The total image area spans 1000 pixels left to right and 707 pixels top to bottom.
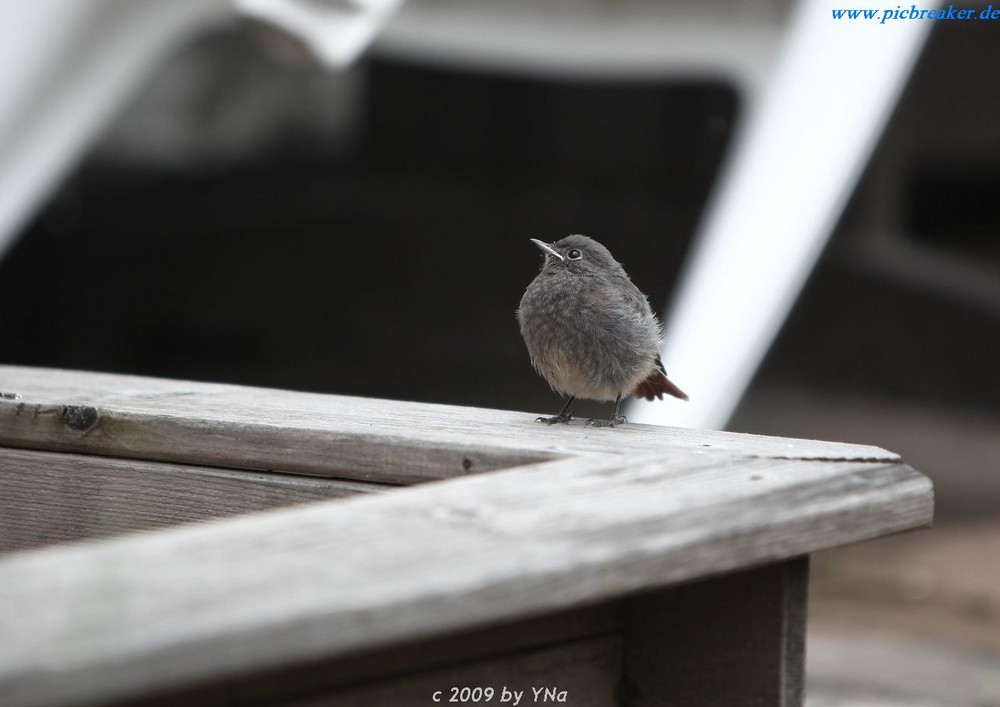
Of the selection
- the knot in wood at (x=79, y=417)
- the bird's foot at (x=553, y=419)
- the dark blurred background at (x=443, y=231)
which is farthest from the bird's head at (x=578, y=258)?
the dark blurred background at (x=443, y=231)

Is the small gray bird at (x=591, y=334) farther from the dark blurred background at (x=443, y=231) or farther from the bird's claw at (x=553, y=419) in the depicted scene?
the dark blurred background at (x=443, y=231)

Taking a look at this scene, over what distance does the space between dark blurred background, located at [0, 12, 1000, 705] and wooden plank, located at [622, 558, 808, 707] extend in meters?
7.81

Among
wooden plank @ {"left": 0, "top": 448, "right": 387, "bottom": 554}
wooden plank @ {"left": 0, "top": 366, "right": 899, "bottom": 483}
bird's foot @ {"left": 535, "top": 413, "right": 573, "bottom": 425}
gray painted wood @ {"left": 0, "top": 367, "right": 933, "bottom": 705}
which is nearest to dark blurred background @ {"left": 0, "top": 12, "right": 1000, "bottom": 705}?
bird's foot @ {"left": 535, "top": 413, "right": 573, "bottom": 425}

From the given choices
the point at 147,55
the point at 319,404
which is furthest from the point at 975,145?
the point at 319,404

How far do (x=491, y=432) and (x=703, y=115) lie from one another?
1031cm

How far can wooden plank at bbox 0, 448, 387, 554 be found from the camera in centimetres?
195

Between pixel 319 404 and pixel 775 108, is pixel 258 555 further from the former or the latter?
pixel 775 108

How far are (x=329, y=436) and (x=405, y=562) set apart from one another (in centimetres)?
75

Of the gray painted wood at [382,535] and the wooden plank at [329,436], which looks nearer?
the gray painted wood at [382,535]

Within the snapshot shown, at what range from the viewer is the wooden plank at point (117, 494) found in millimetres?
1949

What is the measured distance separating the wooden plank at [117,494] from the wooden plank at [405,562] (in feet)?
1.80

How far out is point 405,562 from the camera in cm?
116

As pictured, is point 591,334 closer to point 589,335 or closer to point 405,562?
point 589,335

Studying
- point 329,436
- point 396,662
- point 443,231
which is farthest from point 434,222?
point 396,662
